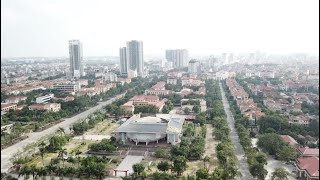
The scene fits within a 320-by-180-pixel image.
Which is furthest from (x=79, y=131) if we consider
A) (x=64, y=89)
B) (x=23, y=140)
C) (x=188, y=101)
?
(x=64, y=89)

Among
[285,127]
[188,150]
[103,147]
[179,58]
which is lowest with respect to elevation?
[103,147]

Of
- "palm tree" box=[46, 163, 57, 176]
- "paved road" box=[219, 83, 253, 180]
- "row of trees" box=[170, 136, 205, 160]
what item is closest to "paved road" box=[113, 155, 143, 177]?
"row of trees" box=[170, 136, 205, 160]

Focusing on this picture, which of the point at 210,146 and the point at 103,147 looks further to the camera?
the point at 210,146

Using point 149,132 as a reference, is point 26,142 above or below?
below

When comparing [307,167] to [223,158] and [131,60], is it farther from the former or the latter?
[131,60]

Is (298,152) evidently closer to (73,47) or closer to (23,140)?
(23,140)

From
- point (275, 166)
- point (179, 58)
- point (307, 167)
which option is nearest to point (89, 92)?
point (275, 166)
